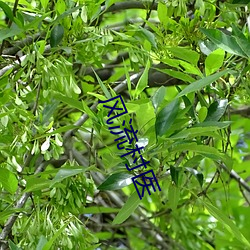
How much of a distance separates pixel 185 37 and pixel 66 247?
0.34 metres

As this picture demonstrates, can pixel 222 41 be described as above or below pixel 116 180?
above

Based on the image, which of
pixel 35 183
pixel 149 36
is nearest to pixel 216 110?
pixel 149 36

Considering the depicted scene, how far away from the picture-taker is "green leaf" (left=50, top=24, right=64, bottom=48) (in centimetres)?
88

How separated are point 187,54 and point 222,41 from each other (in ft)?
0.16

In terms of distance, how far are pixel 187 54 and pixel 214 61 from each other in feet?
0.12

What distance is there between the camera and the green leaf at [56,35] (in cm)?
88

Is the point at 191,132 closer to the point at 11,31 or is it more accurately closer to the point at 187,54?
the point at 187,54

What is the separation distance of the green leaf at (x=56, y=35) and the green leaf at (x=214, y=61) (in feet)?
0.62

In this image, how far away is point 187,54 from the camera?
0.86 metres

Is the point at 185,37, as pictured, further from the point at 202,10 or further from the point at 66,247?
the point at 66,247

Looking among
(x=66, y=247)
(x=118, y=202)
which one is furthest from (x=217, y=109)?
(x=118, y=202)

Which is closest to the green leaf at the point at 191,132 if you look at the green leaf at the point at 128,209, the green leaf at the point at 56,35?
the green leaf at the point at 128,209

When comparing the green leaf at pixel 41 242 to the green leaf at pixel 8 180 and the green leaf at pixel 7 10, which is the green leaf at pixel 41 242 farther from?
the green leaf at pixel 7 10

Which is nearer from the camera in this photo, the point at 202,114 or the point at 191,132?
the point at 191,132
